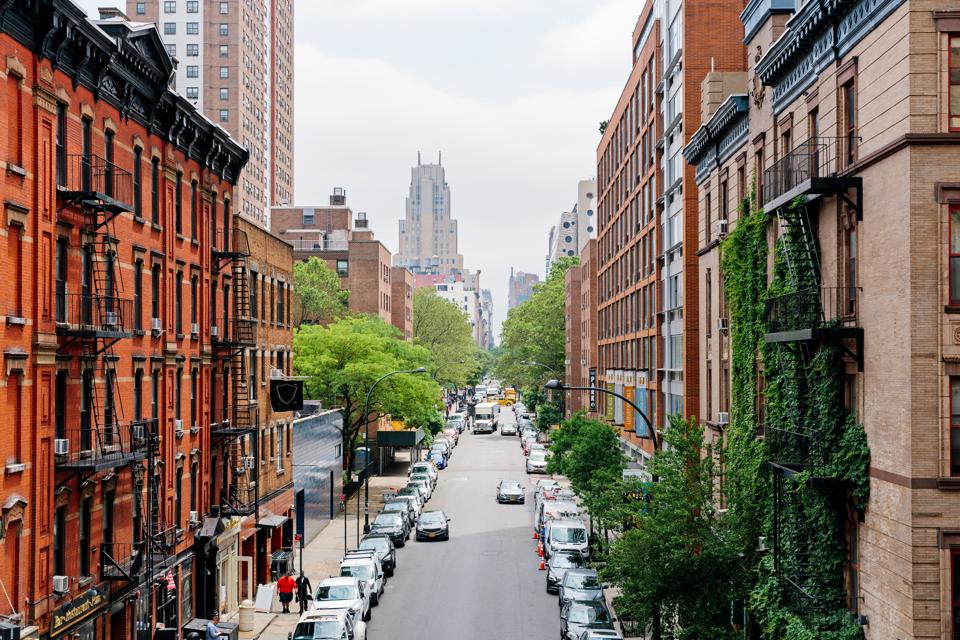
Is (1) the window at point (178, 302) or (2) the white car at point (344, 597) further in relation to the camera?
(1) the window at point (178, 302)

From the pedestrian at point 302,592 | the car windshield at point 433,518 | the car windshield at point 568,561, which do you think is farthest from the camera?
the car windshield at point 433,518

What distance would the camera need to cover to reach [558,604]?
3703 cm

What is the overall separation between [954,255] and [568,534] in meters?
29.3

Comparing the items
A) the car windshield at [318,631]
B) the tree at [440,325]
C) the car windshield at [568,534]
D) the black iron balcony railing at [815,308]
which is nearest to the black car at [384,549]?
the car windshield at [568,534]

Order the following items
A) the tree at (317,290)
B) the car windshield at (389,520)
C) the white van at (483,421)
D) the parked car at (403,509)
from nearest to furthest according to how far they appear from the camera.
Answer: the car windshield at (389,520) → the parked car at (403,509) → the tree at (317,290) → the white van at (483,421)

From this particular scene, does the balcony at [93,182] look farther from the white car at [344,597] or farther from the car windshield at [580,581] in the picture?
the car windshield at [580,581]

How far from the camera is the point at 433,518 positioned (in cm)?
5250

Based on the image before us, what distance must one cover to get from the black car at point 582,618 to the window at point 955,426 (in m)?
13.5

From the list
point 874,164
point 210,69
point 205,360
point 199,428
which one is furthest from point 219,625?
point 210,69

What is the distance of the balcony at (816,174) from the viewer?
2022 centimetres

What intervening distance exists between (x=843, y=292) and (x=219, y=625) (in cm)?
1978

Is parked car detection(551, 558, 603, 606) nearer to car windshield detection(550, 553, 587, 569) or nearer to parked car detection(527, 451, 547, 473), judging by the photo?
car windshield detection(550, 553, 587, 569)

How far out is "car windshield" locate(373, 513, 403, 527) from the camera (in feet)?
165

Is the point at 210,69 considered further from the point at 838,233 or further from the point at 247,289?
the point at 838,233
